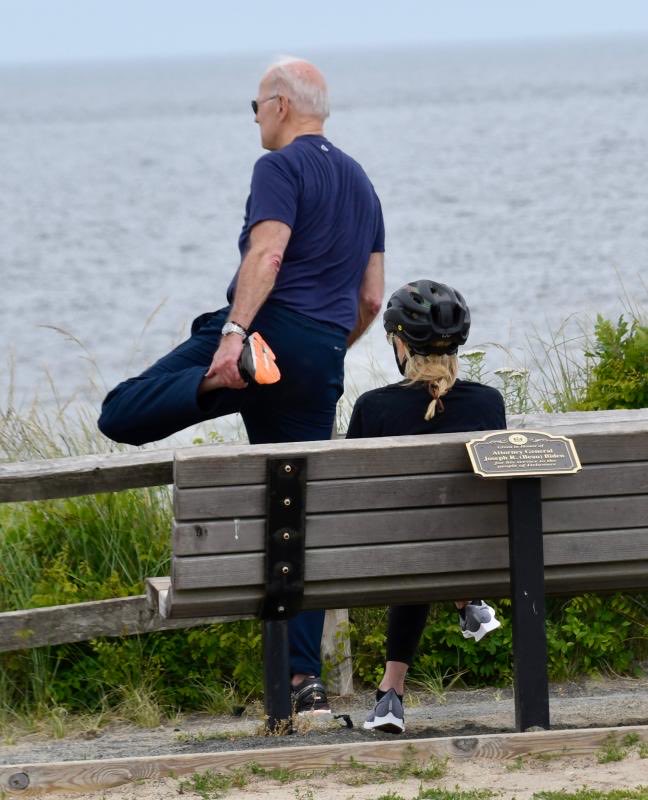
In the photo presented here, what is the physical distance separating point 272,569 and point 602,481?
858 millimetres

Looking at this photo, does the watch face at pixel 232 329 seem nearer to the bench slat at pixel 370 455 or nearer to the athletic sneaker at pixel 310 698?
the bench slat at pixel 370 455

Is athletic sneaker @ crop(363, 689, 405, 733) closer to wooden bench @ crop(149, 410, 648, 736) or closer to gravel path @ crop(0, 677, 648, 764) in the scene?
gravel path @ crop(0, 677, 648, 764)

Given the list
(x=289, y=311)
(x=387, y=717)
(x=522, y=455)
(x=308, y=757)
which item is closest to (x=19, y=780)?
(x=308, y=757)

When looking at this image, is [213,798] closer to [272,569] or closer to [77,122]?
[272,569]

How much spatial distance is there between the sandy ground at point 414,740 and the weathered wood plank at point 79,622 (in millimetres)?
324

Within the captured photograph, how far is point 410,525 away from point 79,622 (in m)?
1.77

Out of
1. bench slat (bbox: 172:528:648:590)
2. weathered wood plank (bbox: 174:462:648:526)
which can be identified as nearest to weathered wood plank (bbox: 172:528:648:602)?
bench slat (bbox: 172:528:648:590)

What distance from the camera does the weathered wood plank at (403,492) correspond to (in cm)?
370

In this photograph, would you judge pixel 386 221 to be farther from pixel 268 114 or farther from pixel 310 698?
pixel 310 698

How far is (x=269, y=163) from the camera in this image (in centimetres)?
469

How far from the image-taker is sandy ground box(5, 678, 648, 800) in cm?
363

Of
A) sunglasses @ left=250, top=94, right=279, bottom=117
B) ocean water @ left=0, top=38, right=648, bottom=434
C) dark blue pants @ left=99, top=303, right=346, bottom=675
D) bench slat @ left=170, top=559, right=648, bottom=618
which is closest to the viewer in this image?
bench slat @ left=170, top=559, right=648, bottom=618

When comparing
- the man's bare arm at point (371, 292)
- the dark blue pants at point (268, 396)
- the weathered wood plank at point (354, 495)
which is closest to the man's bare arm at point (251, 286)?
the dark blue pants at point (268, 396)

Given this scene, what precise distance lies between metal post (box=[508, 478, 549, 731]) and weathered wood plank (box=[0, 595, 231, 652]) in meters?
1.40
